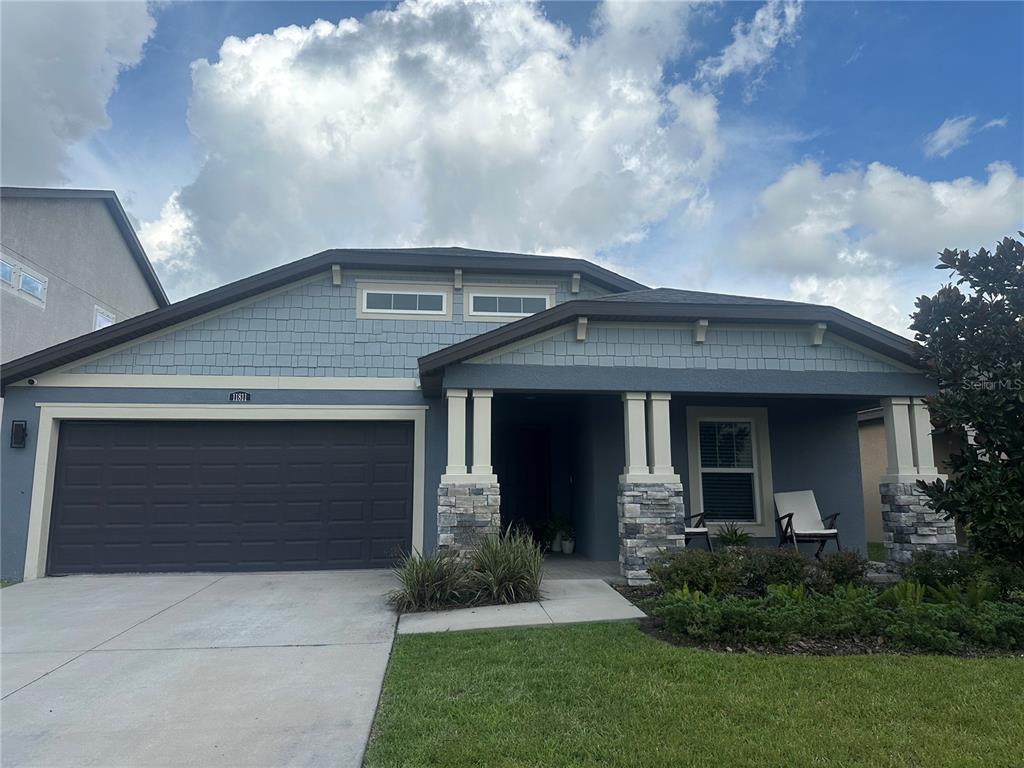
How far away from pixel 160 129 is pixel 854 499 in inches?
544

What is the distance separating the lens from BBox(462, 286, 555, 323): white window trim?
10.5 m

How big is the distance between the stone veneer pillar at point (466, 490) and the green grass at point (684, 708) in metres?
2.39

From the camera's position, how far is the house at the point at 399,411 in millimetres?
8000

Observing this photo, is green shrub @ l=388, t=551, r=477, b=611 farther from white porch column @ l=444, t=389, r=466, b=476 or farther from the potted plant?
the potted plant

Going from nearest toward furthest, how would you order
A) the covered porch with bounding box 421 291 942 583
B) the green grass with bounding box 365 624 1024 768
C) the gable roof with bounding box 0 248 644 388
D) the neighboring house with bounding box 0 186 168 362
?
the green grass with bounding box 365 624 1024 768
the covered porch with bounding box 421 291 942 583
the gable roof with bounding box 0 248 644 388
the neighboring house with bounding box 0 186 168 362

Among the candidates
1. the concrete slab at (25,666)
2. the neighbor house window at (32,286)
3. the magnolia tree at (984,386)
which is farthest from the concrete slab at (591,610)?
the neighbor house window at (32,286)

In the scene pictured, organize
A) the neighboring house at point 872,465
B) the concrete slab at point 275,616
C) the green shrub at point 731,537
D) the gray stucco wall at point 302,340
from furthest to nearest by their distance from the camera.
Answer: the neighboring house at point 872,465, the gray stucco wall at point 302,340, the green shrub at point 731,537, the concrete slab at point 275,616

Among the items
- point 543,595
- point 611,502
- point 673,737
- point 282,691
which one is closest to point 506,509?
point 611,502

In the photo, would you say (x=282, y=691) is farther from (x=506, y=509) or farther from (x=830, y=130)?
(x=830, y=130)

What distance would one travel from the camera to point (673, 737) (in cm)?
334


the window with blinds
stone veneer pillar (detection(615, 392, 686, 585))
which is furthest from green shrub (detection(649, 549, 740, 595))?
the window with blinds

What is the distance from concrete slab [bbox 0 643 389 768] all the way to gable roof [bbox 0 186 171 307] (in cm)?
950

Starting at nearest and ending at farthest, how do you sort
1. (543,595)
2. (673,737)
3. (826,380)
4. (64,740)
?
(673,737) < (64,740) < (543,595) < (826,380)

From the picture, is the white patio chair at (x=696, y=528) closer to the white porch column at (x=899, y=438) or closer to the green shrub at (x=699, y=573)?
the green shrub at (x=699, y=573)
